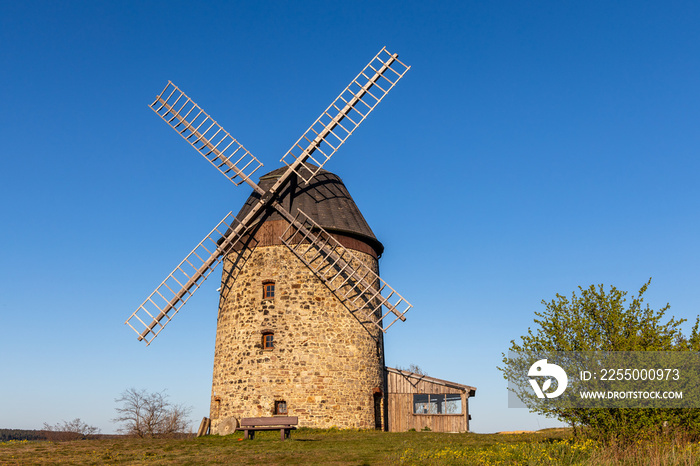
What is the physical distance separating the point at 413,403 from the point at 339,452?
9.37m

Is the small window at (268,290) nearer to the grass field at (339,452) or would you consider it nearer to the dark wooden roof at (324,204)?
the dark wooden roof at (324,204)

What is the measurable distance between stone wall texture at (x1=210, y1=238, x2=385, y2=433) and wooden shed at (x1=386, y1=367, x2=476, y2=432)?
104 cm

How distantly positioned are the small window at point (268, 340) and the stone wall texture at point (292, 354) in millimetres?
172

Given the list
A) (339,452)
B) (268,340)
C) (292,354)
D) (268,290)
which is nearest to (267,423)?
(292,354)

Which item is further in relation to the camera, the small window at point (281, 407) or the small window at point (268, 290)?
the small window at point (268, 290)

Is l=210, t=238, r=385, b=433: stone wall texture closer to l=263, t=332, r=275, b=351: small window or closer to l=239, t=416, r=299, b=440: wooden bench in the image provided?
l=263, t=332, r=275, b=351: small window

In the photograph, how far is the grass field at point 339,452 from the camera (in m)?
11.2

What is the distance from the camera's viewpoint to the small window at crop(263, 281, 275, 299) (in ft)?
69.7

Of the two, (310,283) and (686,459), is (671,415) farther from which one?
(310,283)

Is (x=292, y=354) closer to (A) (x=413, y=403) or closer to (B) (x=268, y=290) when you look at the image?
(B) (x=268, y=290)

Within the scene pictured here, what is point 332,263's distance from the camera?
846 inches

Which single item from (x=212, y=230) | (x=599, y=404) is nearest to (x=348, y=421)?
(x=212, y=230)

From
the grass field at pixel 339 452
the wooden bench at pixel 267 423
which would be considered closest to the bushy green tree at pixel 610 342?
the grass field at pixel 339 452

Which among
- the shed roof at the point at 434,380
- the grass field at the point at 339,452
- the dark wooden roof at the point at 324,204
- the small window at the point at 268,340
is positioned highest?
the dark wooden roof at the point at 324,204
